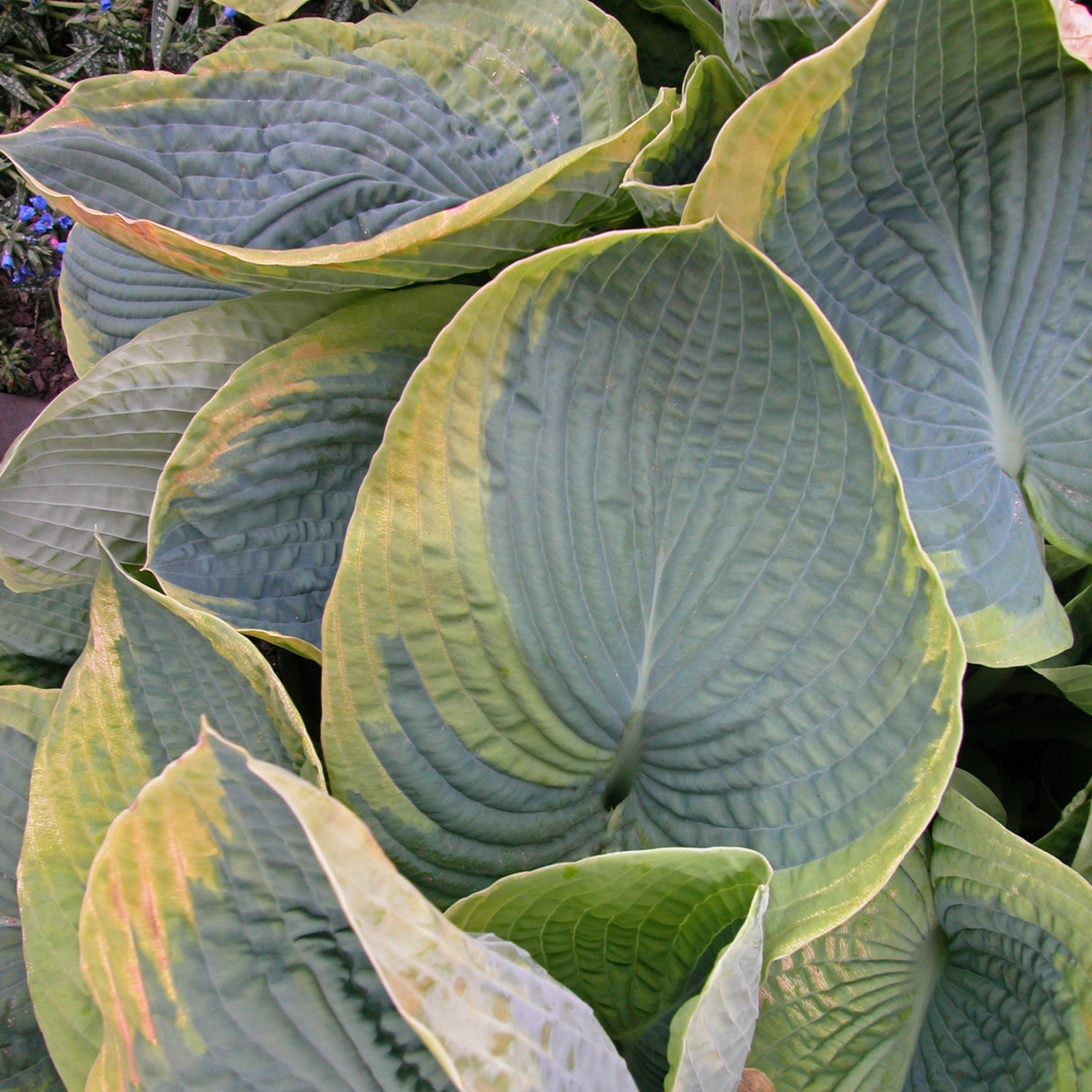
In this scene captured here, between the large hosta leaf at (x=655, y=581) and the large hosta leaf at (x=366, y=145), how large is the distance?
0.40 ft

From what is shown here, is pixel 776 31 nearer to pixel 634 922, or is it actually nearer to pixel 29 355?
pixel 634 922

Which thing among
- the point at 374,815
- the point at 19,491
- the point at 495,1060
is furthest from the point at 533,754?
the point at 19,491

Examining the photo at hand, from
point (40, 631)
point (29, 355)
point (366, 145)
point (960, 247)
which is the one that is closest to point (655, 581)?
point (960, 247)

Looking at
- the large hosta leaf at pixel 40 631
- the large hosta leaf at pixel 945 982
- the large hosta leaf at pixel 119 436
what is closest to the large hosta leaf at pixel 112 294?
the large hosta leaf at pixel 119 436

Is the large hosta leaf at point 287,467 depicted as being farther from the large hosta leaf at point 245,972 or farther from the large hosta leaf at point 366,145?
the large hosta leaf at point 245,972

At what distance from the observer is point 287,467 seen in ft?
2.02

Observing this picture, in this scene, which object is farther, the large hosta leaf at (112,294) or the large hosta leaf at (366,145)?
the large hosta leaf at (112,294)

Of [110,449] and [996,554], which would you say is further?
[110,449]

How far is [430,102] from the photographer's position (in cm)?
66

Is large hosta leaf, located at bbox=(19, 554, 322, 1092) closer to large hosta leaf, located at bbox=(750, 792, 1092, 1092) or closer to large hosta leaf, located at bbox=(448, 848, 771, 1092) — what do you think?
large hosta leaf, located at bbox=(448, 848, 771, 1092)

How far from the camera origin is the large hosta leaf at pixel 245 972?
0.33 m

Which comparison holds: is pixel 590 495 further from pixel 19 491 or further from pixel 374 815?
pixel 19 491

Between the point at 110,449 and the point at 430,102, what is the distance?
34cm

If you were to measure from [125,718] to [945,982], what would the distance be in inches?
19.6
